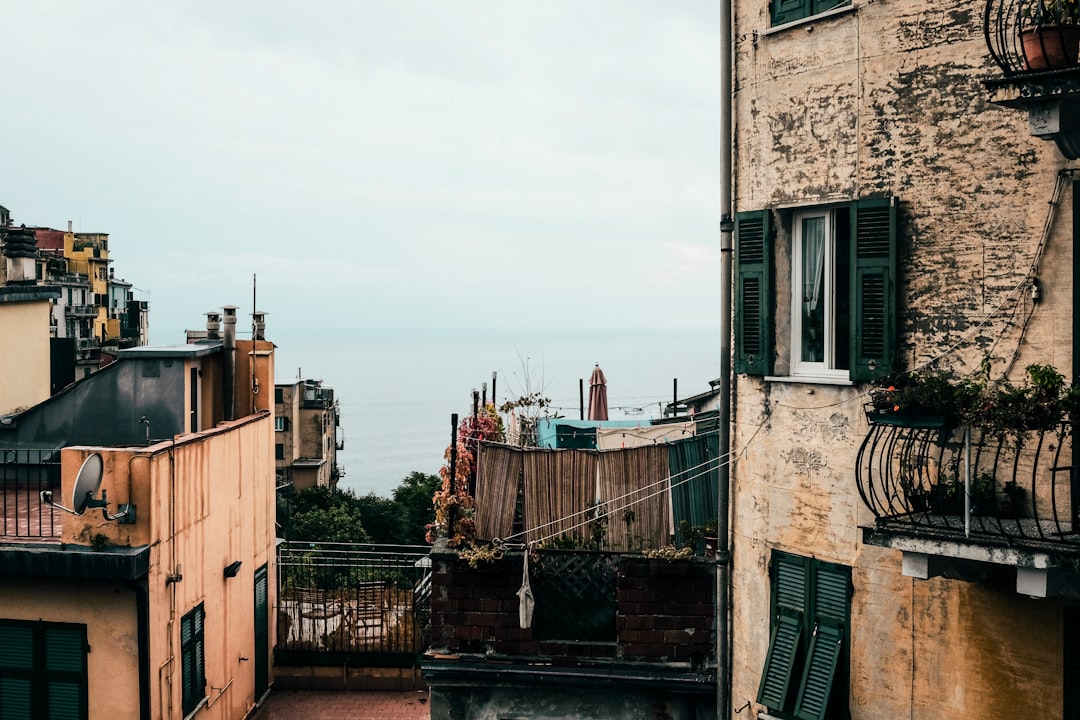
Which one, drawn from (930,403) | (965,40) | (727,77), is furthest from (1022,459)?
(727,77)

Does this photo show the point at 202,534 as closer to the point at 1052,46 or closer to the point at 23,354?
the point at 23,354

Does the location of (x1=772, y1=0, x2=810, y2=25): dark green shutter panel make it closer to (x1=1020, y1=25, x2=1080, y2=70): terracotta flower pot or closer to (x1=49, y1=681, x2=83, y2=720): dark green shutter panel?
(x1=1020, y1=25, x2=1080, y2=70): terracotta flower pot

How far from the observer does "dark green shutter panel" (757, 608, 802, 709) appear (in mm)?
9852

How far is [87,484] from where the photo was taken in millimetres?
13711

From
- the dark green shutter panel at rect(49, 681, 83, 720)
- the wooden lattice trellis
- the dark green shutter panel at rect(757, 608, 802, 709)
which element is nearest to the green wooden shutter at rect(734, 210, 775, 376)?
the dark green shutter panel at rect(757, 608, 802, 709)

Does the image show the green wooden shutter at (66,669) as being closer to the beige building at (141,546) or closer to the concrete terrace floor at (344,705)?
the beige building at (141,546)

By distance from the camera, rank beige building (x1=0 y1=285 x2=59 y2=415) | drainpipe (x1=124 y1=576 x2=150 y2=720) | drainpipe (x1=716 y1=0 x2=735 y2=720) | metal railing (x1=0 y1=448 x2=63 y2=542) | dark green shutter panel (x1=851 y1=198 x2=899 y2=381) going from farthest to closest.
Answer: beige building (x1=0 y1=285 x2=59 y2=415) < metal railing (x1=0 y1=448 x2=63 y2=542) < drainpipe (x1=124 y1=576 x2=150 y2=720) < drainpipe (x1=716 y1=0 x2=735 y2=720) < dark green shutter panel (x1=851 y1=198 x2=899 y2=381)

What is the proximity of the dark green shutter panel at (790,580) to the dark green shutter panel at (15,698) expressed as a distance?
1094 centimetres

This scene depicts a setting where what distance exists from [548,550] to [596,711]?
2065 mm

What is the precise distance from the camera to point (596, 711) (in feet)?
41.4

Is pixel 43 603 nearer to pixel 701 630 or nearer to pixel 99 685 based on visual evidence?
pixel 99 685

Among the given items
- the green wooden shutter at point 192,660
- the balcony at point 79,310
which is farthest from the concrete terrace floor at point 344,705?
the balcony at point 79,310

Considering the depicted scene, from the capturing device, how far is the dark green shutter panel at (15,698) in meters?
14.5

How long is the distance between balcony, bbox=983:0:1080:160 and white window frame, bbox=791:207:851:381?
233 centimetres
